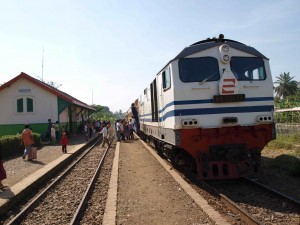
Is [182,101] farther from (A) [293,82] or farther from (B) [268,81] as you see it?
(A) [293,82]

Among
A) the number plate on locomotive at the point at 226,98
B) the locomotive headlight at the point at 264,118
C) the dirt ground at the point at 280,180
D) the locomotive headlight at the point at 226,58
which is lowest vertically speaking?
the dirt ground at the point at 280,180

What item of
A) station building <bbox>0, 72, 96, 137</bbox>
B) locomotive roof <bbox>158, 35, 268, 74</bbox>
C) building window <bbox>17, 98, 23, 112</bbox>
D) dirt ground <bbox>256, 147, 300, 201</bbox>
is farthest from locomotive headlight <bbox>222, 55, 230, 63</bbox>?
building window <bbox>17, 98, 23, 112</bbox>

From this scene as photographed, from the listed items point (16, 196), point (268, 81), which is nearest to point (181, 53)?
point (268, 81)

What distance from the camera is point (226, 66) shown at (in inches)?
363

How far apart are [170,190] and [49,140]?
18696 mm

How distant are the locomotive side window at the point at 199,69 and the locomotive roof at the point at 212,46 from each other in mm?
195

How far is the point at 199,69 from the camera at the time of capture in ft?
30.2

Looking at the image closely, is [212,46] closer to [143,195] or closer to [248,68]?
[248,68]

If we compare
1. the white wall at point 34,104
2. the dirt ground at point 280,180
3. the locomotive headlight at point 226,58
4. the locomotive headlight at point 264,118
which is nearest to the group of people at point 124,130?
the white wall at point 34,104

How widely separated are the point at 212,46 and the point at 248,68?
1.17 m

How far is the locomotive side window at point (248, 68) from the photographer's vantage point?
30.4 feet

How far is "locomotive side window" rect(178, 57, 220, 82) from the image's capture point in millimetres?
9125

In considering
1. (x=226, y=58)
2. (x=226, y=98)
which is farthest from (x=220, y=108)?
(x=226, y=58)

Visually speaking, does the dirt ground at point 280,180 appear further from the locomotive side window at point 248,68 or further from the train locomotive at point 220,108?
the locomotive side window at point 248,68
